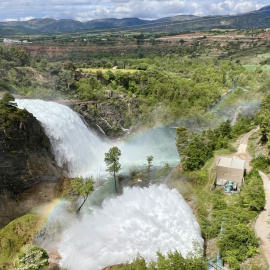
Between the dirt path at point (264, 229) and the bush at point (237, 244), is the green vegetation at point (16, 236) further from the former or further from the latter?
the dirt path at point (264, 229)

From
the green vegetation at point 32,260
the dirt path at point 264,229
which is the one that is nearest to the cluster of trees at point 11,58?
the green vegetation at point 32,260

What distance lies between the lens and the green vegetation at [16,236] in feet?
60.4

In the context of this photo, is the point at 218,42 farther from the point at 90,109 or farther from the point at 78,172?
the point at 78,172

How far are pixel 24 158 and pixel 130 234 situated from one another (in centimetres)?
1077

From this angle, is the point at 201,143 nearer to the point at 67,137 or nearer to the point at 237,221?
the point at 237,221

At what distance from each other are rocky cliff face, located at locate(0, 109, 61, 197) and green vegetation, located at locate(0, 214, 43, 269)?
2.49 m

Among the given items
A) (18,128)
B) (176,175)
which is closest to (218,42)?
(176,175)

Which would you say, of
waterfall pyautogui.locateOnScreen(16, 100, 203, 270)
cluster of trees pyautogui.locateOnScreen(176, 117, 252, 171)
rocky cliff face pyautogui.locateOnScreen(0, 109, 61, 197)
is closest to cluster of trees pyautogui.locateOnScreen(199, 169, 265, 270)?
waterfall pyautogui.locateOnScreen(16, 100, 203, 270)

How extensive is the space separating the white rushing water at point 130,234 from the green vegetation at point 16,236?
2389 millimetres

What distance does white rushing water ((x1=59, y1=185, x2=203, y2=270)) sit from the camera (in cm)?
1752

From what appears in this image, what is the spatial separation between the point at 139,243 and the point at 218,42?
111995 mm

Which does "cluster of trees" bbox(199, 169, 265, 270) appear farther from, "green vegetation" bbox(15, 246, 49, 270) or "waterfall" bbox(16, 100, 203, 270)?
"green vegetation" bbox(15, 246, 49, 270)

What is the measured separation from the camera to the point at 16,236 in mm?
19453

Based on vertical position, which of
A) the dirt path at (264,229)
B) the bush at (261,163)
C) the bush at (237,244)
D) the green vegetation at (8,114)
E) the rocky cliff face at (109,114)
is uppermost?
the green vegetation at (8,114)
